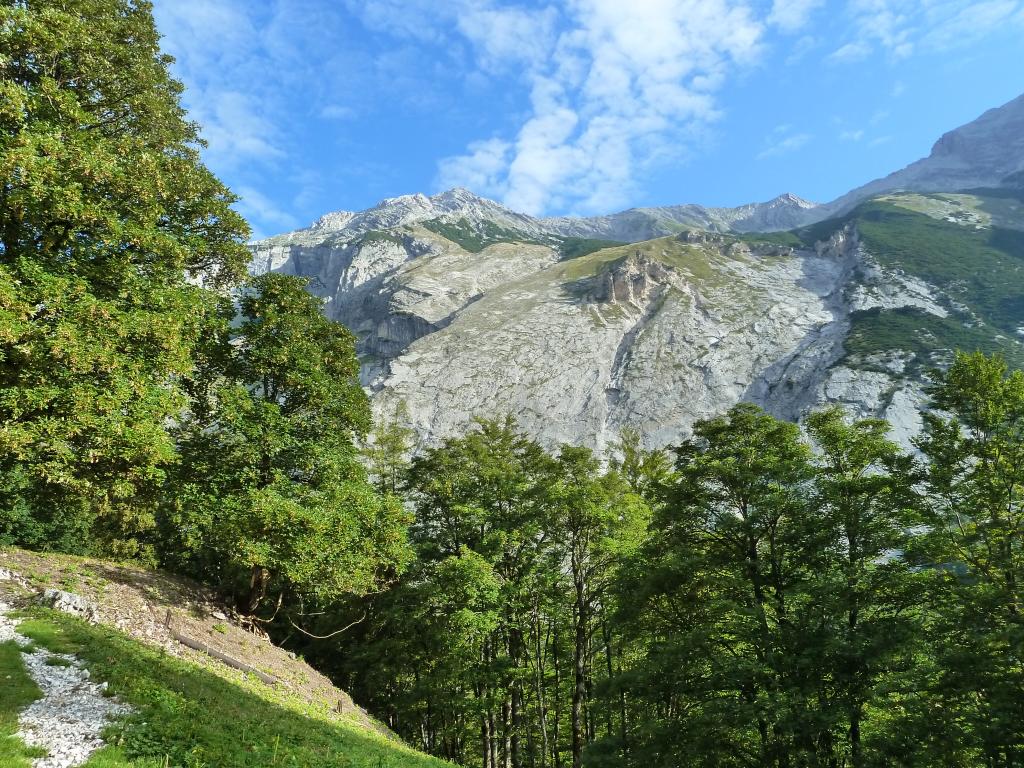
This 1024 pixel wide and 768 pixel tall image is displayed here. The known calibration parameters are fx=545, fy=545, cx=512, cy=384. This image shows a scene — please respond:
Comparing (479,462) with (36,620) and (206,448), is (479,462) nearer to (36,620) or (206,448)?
(206,448)

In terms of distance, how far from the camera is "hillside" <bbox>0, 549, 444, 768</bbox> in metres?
9.63

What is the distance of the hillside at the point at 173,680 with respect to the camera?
9633 mm

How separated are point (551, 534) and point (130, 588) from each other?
16.8 m

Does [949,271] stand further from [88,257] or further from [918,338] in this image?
[88,257]

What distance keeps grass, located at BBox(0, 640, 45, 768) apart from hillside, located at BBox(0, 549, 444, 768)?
0.02 metres

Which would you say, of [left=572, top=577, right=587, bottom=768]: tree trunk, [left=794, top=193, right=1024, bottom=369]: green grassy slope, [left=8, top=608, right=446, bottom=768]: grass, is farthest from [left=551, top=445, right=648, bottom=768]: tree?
[left=794, top=193, right=1024, bottom=369]: green grassy slope

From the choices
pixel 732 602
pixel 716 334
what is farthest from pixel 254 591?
pixel 716 334

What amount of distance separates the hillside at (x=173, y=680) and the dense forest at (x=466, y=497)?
2.49 meters

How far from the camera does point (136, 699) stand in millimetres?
10555

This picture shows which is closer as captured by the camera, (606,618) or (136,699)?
(136,699)

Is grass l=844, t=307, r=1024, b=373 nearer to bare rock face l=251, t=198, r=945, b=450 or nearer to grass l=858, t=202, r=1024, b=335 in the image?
bare rock face l=251, t=198, r=945, b=450

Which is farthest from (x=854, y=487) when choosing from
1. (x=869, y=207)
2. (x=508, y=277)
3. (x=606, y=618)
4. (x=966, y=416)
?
(x=869, y=207)

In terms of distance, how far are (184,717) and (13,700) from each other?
2.72m

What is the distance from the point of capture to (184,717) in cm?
1054
